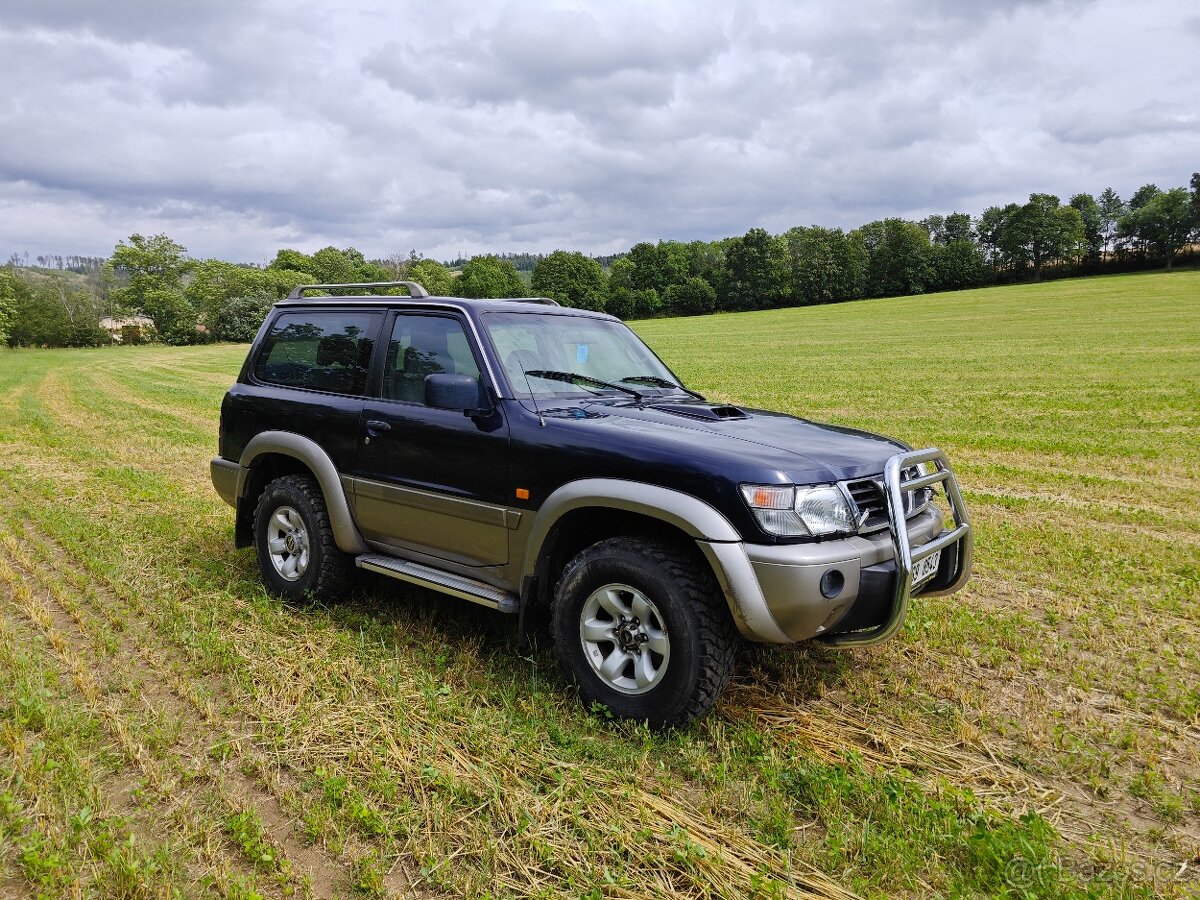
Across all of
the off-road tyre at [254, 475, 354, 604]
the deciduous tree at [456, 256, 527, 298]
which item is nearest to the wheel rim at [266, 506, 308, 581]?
the off-road tyre at [254, 475, 354, 604]

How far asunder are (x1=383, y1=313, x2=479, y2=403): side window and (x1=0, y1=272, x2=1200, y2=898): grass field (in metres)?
1.43

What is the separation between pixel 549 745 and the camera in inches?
132

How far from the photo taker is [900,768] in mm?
3248

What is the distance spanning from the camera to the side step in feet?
12.8

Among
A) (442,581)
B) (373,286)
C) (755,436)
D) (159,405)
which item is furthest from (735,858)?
(159,405)

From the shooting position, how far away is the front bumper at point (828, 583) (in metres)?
3.08

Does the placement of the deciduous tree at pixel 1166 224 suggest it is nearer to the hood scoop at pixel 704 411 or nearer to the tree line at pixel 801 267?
the tree line at pixel 801 267

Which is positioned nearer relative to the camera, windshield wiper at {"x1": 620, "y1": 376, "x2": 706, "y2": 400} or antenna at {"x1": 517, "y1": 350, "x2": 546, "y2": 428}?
antenna at {"x1": 517, "y1": 350, "x2": 546, "y2": 428}

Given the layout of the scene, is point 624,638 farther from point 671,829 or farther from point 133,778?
point 133,778

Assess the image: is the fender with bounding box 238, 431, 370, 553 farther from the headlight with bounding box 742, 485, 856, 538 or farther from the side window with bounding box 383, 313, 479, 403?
the headlight with bounding box 742, 485, 856, 538

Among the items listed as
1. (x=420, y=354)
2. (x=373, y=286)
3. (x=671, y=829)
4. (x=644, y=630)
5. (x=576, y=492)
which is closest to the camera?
(x=671, y=829)

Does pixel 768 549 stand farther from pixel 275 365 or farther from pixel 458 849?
pixel 275 365

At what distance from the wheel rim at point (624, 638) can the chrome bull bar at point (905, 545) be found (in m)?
0.75

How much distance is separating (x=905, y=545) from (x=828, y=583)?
42cm
